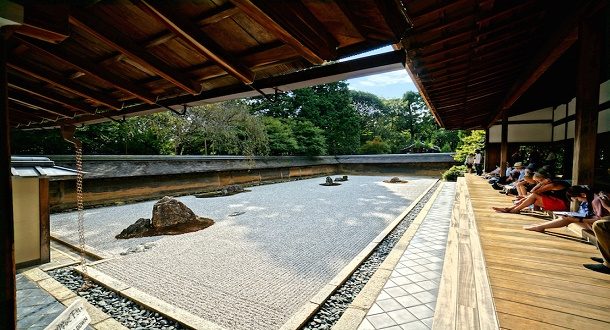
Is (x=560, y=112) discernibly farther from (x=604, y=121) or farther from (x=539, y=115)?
(x=604, y=121)

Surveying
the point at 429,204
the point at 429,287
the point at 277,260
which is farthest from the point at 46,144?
the point at 429,204

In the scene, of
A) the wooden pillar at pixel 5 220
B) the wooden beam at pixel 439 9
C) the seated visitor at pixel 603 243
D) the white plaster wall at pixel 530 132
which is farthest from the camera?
the white plaster wall at pixel 530 132

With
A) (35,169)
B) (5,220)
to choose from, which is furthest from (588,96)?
(35,169)

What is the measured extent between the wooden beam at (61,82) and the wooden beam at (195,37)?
1529 millimetres

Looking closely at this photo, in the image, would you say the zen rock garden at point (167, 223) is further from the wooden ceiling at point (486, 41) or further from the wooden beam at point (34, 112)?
the wooden ceiling at point (486, 41)

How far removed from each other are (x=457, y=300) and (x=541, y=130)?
36.4 ft

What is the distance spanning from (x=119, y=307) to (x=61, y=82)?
240 centimetres

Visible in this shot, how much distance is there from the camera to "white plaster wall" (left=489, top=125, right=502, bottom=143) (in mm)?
11095

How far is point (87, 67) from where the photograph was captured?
2023 millimetres

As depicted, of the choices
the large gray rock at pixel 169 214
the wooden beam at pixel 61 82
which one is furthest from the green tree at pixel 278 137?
the wooden beam at pixel 61 82

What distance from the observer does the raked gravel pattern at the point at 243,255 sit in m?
2.87

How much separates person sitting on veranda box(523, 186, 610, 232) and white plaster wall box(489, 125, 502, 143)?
970 centimetres

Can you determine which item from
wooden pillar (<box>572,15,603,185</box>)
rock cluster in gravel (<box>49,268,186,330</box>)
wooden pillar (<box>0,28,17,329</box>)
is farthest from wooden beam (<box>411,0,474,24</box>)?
rock cluster in gravel (<box>49,268,186,330</box>)

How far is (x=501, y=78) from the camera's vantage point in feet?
16.9
